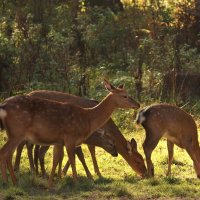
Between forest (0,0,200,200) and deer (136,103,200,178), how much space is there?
0.43 m

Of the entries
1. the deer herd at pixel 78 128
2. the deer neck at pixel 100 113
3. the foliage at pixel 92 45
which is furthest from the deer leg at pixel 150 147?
the foliage at pixel 92 45

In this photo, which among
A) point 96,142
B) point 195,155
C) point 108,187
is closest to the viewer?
point 108,187

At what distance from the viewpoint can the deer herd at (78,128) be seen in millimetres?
Answer: 9219

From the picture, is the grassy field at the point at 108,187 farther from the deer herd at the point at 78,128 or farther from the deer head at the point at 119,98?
the deer head at the point at 119,98

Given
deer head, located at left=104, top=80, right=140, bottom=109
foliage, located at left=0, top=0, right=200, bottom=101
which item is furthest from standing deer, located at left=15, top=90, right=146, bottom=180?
foliage, located at left=0, top=0, right=200, bottom=101

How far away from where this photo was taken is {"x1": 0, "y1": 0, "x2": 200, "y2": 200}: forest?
9.33 m

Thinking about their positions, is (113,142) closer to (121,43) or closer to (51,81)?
(51,81)

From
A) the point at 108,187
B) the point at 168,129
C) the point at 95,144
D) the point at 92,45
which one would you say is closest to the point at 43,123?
the point at 108,187

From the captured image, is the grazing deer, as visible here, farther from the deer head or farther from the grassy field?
the deer head

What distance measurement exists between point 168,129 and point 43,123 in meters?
2.62

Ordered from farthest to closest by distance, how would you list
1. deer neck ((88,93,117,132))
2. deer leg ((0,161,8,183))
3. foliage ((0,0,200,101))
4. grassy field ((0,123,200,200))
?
foliage ((0,0,200,101))
deer neck ((88,93,117,132))
deer leg ((0,161,8,183))
grassy field ((0,123,200,200))

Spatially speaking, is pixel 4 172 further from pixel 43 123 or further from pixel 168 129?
pixel 168 129

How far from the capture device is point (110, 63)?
20.9 metres

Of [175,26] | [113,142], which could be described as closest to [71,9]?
[175,26]
